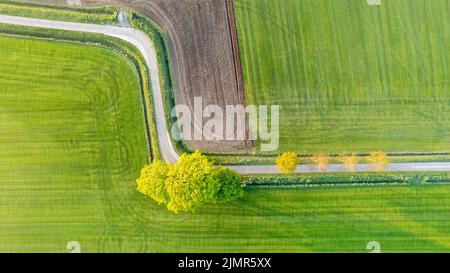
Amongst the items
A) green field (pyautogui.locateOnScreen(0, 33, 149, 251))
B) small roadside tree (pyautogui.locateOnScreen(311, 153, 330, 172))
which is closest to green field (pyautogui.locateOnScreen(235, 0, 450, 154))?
small roadside tree (pyautogui.locateOnScreen(311, 153, 330, 172))

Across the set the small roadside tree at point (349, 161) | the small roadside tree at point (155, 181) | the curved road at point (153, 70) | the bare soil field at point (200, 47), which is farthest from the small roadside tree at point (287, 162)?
the small roadside tree at point (155, 181)

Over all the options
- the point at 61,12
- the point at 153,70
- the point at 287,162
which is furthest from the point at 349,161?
the point at 61,12

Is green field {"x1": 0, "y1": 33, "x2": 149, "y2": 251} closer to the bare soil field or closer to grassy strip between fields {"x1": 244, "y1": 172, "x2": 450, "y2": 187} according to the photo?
the bare soil field

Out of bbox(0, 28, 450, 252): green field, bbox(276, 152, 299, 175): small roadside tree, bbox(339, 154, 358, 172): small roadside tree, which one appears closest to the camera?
bbox(276, 152, 299, 175): small roadside tree

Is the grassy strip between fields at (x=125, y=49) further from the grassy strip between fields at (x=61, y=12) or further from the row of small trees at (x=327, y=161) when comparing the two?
the row of small trees at (x=327, y=161)

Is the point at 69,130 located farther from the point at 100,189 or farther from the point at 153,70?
the point at 153,70
